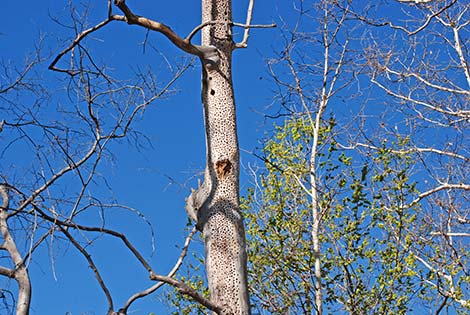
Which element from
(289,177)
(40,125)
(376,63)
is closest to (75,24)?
(40,125)

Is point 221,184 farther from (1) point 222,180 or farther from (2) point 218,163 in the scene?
(2) point 218,163

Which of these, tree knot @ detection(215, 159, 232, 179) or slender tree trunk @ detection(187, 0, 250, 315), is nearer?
slender tree trunk @ detection(187, 0, 250, 315)

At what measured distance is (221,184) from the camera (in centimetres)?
418

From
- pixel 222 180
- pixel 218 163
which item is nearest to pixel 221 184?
pixel 222 180

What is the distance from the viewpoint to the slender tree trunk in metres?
3.95

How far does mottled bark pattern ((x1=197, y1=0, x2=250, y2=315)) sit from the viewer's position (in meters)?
3.95

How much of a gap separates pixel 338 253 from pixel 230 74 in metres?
2.55

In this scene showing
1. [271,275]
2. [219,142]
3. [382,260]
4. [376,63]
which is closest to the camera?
[219,142]

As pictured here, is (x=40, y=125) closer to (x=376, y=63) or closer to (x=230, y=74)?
(x=230, y=74)

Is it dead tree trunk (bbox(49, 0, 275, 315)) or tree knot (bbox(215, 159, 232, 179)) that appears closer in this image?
dead tree trunk (bbox(49, 0, 275, 315))

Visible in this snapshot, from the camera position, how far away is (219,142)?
169 inches

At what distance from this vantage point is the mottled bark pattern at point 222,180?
395cm

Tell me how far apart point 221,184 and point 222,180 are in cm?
3

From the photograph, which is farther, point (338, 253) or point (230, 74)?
point (338, 253)
